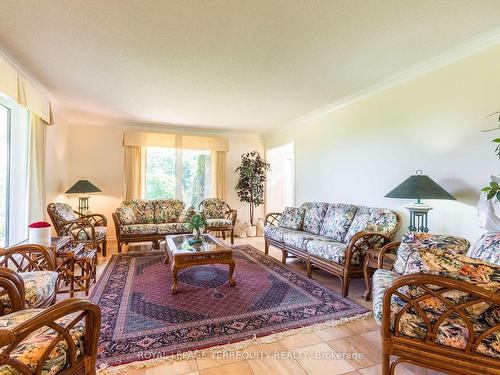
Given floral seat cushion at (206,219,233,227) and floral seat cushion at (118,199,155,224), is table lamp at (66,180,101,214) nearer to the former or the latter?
floral seat cushion at (118,199,155,224)

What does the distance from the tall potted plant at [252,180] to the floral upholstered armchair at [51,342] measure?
4985mm

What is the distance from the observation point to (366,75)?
312 cm

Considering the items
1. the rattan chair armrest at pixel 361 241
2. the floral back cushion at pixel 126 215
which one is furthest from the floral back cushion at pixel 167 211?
the rattan chair armrest at pixel 361 241

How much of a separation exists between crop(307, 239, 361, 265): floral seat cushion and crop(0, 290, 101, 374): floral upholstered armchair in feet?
7.76

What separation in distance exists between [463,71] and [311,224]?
2626mm

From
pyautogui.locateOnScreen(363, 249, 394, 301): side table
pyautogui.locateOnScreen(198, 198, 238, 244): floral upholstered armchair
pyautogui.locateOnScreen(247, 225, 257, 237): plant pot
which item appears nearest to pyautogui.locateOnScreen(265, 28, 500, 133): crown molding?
pyautogui.locateOnScreen(363, 249, 394, 301): side table

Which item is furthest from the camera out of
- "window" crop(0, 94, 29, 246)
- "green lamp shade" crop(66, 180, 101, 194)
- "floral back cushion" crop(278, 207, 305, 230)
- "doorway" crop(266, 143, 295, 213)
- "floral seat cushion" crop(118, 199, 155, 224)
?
"doorway" crop(266, 143, 295, 213)

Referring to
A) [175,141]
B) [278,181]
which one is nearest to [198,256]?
[175,141]

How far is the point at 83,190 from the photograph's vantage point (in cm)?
469

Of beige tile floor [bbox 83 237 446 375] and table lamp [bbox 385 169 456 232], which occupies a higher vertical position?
table lamp [bbox 385 169 456 232]

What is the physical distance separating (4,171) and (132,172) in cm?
252

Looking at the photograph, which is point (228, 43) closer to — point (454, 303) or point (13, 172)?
point (454, 303)

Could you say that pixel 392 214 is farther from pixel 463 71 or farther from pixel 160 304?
pixel 160 304

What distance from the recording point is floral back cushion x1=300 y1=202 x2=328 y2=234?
159 inches
